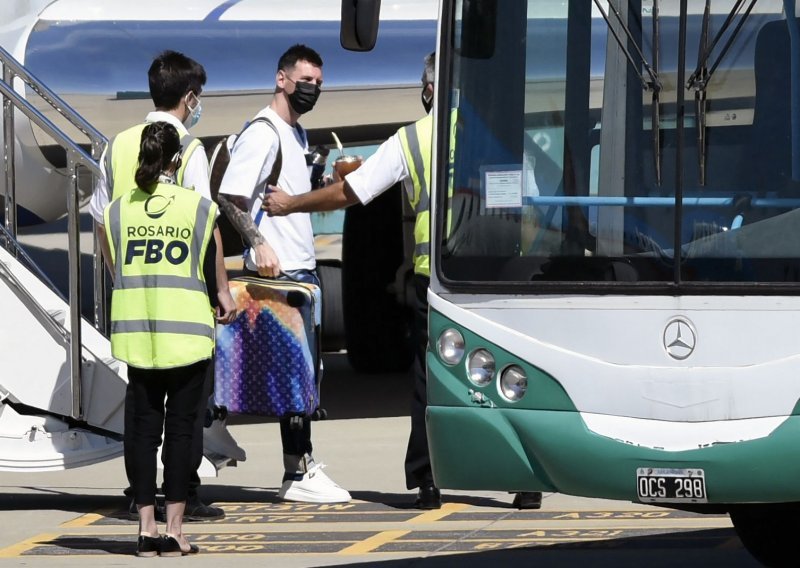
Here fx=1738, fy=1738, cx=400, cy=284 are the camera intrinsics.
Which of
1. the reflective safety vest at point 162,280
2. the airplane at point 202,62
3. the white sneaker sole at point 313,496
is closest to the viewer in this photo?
the reflective safety vest at point 162,280

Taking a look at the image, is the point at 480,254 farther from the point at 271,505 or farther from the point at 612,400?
the point at 271,505

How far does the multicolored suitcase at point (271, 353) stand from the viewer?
8148mm

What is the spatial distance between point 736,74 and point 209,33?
7635 millimetres

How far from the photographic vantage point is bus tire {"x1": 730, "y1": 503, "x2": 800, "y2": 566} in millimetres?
6609

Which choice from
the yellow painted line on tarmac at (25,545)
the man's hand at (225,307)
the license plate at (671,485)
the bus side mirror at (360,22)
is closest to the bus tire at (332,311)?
the yellow painted line on tarmac at (25,545)

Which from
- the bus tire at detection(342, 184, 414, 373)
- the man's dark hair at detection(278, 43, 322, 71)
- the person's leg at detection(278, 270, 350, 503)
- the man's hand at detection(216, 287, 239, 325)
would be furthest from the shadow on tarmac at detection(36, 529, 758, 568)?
the bus tire at detection(342, 184, 414, 373)

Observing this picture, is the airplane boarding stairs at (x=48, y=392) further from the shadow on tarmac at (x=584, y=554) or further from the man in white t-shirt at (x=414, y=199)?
the man in white t-shirt at (x=414, y=199)

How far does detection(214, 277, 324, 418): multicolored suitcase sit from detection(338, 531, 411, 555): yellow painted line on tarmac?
0.84 meters

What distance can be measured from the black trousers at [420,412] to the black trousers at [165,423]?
1269 millimetres

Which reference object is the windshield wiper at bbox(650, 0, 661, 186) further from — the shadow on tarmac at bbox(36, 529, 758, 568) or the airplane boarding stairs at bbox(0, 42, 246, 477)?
the airplane boarding stairs at bbox(0, 42, 246, 477)

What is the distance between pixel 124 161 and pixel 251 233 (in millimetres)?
719

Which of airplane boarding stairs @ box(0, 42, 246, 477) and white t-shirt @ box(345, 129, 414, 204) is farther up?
white t-shirt @ box(345, 129, 414, 204)

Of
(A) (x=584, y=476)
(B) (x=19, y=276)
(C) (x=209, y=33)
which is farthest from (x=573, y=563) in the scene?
(C) (x=209, y=33)

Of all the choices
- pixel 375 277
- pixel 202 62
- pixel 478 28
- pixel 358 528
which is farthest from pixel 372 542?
pixel 375 277
